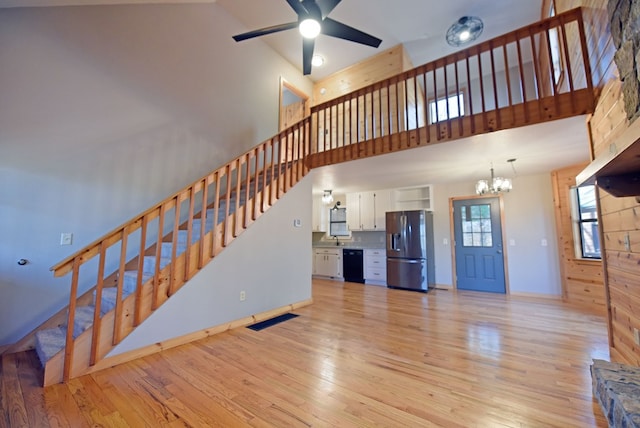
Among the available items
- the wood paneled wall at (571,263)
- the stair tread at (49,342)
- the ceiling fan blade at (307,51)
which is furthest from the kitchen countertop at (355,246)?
the stair tread at (49,342)

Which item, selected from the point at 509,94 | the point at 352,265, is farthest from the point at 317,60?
the point at 352,265

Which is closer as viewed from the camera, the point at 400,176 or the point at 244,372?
the point at 244,372

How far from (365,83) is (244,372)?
5.62 metres

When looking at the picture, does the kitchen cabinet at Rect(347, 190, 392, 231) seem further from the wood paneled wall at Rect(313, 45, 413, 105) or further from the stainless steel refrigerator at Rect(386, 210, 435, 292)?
the wood paneled wall at Rect(313, 45, 413, 105)

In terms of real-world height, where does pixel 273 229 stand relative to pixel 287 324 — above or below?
above

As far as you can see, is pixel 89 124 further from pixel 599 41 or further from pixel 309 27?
pixel 599 41

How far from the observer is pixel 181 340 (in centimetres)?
264

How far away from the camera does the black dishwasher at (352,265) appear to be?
6312 mm

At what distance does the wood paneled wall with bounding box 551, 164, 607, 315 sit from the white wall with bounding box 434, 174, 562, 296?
0.14 meters

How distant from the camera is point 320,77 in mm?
6285

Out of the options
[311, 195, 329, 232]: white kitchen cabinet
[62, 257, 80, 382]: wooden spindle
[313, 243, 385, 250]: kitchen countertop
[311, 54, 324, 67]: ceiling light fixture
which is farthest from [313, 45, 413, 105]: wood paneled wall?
[62, 257, 80, 382]: wooden spindle

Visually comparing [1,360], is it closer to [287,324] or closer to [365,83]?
[287,324]

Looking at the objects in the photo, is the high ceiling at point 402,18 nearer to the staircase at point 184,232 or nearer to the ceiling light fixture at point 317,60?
the ceiling light fixture at point 317,60

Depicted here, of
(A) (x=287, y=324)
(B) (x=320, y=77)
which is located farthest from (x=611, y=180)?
(B) (x=320, y=77)
